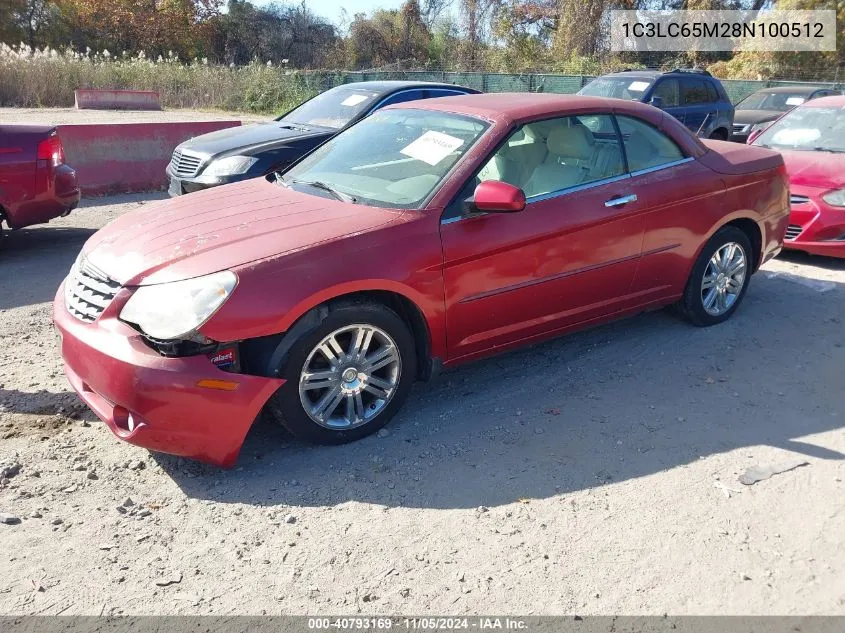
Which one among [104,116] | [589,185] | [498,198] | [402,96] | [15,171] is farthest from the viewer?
[104,116]

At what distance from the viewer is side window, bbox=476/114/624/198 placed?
172 inches

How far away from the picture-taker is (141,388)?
321 cm

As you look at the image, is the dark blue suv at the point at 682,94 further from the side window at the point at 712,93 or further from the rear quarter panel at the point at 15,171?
the rear quarter panel at the point at 15,171

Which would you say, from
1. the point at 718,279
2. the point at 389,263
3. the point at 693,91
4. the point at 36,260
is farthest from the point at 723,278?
the point at 693,91

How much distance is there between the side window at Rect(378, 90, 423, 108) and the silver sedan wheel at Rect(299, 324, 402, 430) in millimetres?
5536

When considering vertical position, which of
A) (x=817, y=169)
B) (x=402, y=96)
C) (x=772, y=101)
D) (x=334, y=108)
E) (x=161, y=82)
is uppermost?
(x=161, y=82)

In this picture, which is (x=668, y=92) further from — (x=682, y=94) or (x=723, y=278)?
(x=723, y=278)

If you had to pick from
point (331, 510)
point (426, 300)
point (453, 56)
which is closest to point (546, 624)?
point (331, 510)

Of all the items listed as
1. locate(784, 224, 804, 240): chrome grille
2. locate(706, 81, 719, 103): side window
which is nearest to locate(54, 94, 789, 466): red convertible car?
locate(784, 224, 804, 240): chrome grille

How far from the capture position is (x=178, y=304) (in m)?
3.31

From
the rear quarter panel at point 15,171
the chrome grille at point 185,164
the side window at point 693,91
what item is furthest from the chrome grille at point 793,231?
the rear quarter panel at point 15,171

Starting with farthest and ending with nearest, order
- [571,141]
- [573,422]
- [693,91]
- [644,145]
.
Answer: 1. [693,91]
2. [644,145]
3. [571,141]
4. [573,422]

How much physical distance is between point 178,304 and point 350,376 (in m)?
0.91

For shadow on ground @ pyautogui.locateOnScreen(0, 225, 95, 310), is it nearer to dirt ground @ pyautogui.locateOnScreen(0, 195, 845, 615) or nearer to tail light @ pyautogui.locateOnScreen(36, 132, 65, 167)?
tail light @ pyautogui.locateOnScreen(36, 132, 65, 167)
